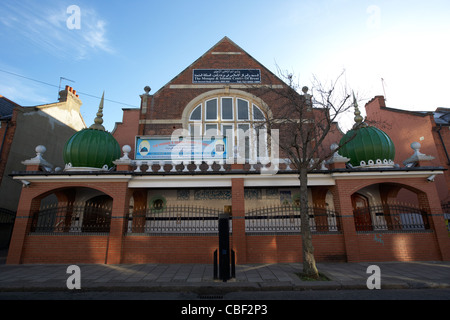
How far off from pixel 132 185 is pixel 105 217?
1716 millimetres

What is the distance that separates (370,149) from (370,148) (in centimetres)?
5

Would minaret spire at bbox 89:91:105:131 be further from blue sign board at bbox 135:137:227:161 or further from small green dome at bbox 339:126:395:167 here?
small green dome at bbox 339:126:395:167

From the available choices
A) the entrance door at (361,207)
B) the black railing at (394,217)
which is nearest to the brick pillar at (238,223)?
the black railing at (394,217)

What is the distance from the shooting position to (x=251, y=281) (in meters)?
6.83

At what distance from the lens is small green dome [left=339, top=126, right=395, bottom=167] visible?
442 inches

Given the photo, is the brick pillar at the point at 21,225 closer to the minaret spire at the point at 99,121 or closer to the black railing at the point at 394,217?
the minaret spire at the point at 99,121

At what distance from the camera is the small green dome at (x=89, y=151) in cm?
1118

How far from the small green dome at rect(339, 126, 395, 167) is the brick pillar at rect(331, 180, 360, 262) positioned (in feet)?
7.67

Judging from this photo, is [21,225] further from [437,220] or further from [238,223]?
[437,220]

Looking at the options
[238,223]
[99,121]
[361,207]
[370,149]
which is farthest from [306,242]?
[99,121]

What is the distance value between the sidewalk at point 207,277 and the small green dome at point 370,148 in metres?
4.71

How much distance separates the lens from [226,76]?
50.3 feet
